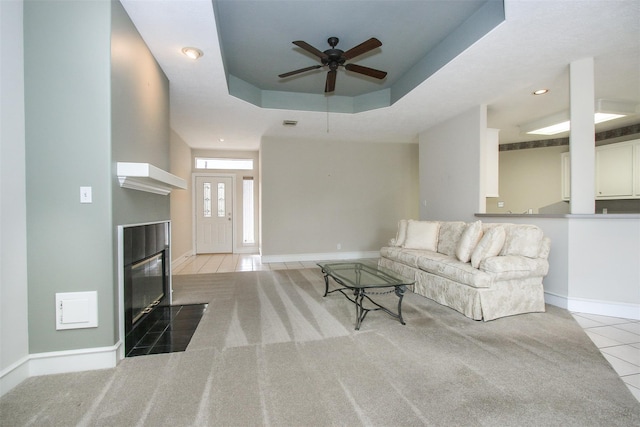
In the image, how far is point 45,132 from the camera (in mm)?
1812

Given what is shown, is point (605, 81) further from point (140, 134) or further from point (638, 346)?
point (140, 134)

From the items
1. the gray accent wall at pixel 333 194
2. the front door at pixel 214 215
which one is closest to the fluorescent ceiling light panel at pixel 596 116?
the gray accent wall at pixel 333 194

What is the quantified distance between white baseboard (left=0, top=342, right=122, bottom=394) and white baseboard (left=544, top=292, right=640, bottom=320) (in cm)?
426

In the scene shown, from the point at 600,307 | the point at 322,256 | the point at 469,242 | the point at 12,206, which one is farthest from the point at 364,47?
the point at 322,256

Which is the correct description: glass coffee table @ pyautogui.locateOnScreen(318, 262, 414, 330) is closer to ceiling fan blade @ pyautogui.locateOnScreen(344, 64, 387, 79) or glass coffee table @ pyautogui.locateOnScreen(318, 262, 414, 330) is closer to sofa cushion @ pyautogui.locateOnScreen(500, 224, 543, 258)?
sofa cushion @ pyautogui.locateOnScreen(500, 224, 543, 258)

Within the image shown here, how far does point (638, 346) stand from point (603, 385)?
3.06 ft

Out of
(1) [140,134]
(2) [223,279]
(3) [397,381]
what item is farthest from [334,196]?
(3) [397,381]

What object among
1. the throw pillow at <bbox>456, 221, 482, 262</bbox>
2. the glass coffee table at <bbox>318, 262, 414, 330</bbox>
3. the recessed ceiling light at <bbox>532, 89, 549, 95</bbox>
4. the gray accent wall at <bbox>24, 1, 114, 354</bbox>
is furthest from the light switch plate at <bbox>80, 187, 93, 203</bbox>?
the recessed ceiling light at <bbox>532, 89, 549, 95</bbox>

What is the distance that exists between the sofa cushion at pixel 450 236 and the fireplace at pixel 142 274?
3.54 meters

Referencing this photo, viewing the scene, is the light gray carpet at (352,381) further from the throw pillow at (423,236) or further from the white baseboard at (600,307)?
the throw pillow at (423,236)

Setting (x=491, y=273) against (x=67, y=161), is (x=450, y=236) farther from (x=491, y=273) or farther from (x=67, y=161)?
(x=67, y=161)

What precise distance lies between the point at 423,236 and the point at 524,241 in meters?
1.35

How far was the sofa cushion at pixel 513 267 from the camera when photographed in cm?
272

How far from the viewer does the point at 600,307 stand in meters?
2.88
